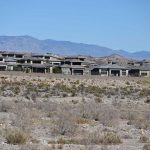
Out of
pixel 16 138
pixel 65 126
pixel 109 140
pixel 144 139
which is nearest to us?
pixel 16 138

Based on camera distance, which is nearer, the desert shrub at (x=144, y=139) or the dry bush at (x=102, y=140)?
the dry bush at (x=102, y=140)

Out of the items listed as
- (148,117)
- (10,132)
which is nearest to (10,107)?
(148,117)

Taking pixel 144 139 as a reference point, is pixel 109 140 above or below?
above

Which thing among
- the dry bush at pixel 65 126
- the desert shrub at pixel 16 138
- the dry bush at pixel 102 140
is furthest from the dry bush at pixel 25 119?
the dry bush at pixel 102 140

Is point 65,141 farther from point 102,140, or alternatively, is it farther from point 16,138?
point 16,138

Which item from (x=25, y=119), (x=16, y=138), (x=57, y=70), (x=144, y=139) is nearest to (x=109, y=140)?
(x=144, y=139)

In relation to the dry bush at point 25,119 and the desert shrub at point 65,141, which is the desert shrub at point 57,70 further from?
the desert shrub at point 65,141

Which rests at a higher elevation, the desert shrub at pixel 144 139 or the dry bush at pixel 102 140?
the dry bush at pixel 102 140

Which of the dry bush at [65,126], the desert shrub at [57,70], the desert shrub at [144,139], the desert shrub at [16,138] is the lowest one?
the desert shrub at [57,70]

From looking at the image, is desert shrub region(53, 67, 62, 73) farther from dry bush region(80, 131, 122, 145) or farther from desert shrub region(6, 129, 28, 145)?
desert shrub region(6, 129, 28, 145)

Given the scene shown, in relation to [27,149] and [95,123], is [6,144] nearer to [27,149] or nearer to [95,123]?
[27,149]

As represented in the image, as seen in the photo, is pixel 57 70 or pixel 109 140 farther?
pixel 57 70

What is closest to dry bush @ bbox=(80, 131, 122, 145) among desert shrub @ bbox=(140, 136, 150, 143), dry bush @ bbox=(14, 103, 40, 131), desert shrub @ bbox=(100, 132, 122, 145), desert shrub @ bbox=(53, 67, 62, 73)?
desert shrub @ bbox=(100, 132, 122, 145)

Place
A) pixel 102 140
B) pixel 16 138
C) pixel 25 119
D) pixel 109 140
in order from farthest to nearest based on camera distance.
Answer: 1. pixel 25 119
2. pixel 109 140
3. pixel 102 140
4. pixel 16 138
